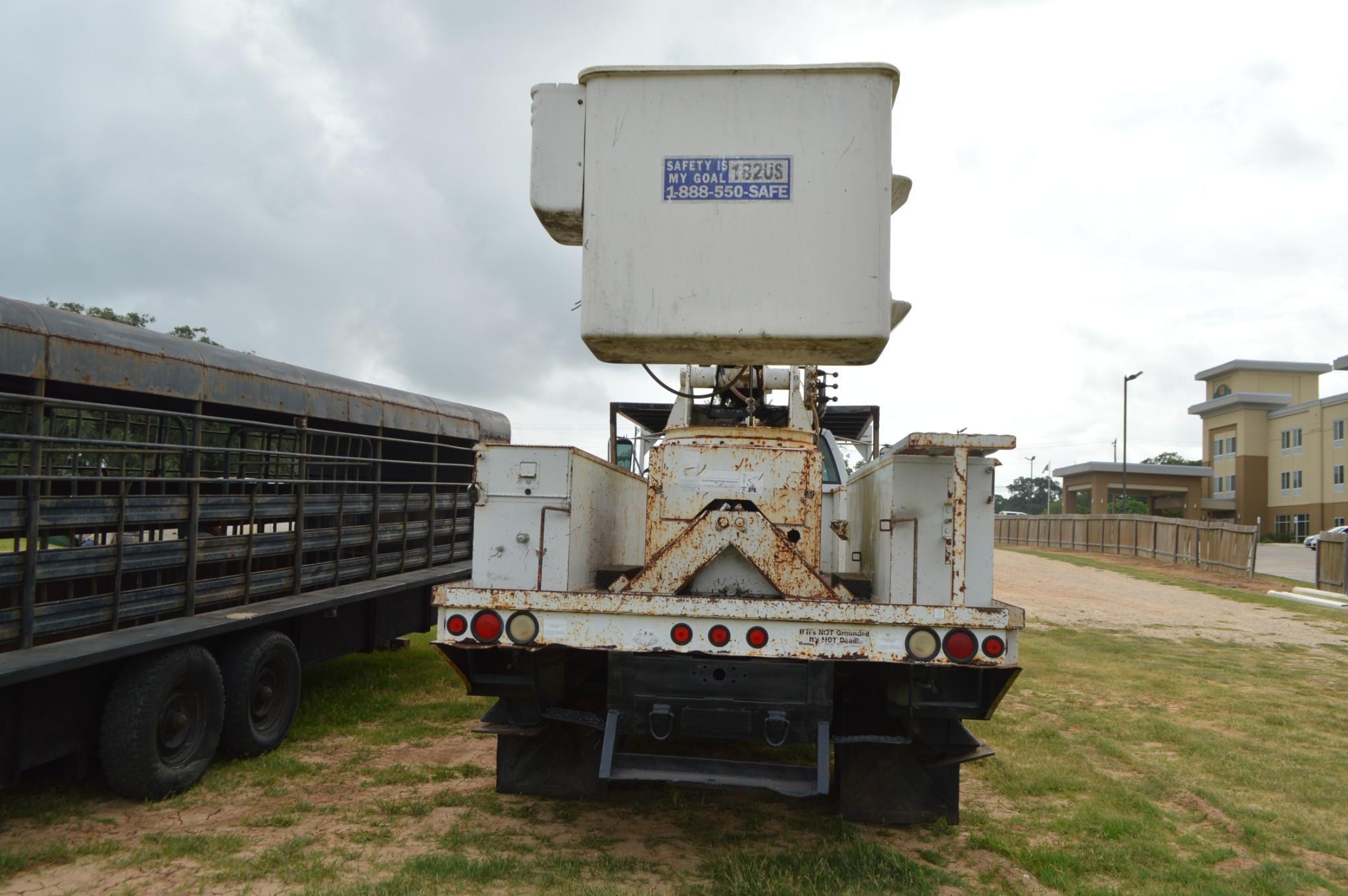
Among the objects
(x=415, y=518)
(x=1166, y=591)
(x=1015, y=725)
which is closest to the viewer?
(x=1015, y=725)

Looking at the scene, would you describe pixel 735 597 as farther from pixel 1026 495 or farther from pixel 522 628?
pixel 1026 495

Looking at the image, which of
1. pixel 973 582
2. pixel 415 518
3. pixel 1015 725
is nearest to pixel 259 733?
pixel 415 518

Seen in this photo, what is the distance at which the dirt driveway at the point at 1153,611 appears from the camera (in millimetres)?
13375

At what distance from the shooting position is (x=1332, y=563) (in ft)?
63.6

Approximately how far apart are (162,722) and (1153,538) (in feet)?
97.4

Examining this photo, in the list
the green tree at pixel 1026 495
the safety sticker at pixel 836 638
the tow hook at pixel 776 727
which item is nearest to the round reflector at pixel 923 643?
the safety sticker at pixel 836 638

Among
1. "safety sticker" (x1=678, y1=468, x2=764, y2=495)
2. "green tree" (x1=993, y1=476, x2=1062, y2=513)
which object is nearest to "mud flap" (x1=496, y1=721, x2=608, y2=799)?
"safety sticker" (x1=678, y1=468, x2=764, y2=495)

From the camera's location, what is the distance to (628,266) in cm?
393

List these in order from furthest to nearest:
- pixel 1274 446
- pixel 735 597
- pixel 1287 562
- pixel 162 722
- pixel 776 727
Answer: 1. pixel 1274 446
2. pixel 1287 562
3. pixel 162 722
4. pixel 735 597
5. pixel 776 727

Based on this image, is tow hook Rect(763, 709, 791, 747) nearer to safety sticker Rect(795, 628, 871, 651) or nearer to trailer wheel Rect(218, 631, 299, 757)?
safety sticker Rect(795, 628, 871, 651)

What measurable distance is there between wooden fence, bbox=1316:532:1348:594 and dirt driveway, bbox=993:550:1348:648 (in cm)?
257

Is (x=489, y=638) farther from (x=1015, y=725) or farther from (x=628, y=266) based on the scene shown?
(x=1015, y=725)

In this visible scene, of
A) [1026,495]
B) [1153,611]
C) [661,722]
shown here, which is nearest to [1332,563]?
[1153,611]

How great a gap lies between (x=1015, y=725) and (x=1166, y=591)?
49.0 feet
